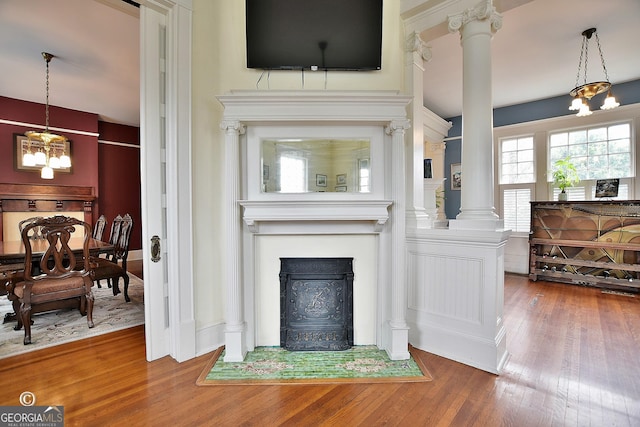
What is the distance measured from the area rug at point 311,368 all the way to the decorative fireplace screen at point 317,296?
192 millimetres

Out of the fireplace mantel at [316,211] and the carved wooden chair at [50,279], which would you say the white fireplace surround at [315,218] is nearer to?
the fireplace mantel at [316,211]

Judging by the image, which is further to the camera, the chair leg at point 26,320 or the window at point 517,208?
the window at point 517,208

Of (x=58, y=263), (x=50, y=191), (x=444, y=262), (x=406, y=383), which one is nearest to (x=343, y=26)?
(x=444, y=262)

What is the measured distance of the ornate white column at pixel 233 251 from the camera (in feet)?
7.02

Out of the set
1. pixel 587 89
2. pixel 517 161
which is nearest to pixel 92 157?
pixel 587 89

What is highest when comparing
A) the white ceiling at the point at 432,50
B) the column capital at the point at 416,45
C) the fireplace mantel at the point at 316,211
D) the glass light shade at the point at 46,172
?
the white ceiling at the point at 432,50

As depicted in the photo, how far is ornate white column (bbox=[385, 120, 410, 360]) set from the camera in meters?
2.18

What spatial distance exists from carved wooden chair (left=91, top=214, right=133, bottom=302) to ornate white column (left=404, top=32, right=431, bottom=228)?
3.44m

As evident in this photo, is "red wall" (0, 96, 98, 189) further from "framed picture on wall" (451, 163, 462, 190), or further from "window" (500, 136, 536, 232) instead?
"window" (500, 136, 536, 232)

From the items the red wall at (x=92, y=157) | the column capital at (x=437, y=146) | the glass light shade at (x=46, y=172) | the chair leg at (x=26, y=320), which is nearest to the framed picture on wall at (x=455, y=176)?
the column capital at (x=437, y=146)

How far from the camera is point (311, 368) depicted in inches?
79.7

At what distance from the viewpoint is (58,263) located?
2641 mm

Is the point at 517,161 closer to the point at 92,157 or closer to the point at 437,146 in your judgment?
the point at 437,146

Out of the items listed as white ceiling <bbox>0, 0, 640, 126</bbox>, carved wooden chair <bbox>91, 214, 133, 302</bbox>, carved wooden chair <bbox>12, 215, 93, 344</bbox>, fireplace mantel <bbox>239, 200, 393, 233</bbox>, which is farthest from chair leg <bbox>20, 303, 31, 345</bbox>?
white ceiling <bbox>0, 0, 640, 126</bbox>
